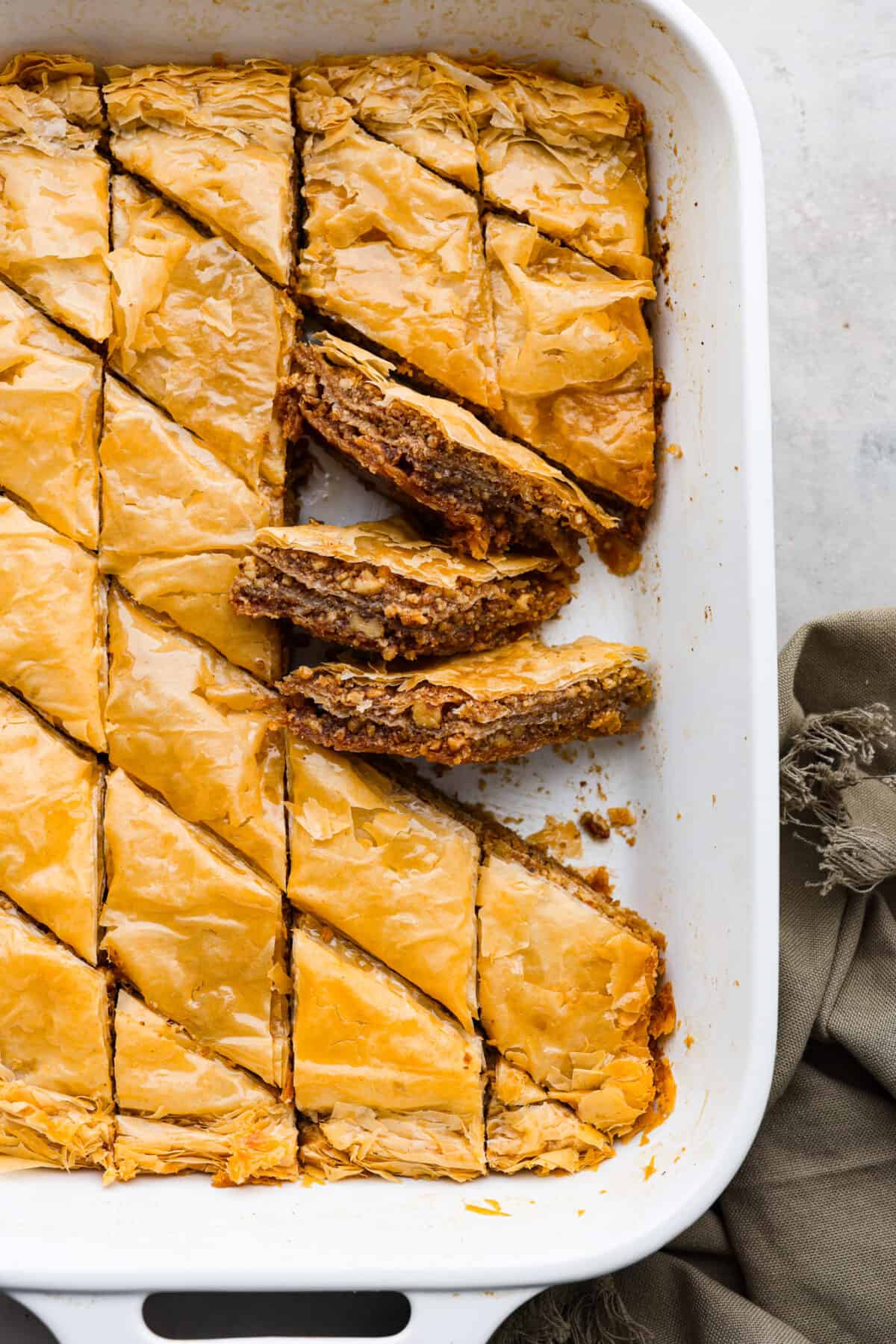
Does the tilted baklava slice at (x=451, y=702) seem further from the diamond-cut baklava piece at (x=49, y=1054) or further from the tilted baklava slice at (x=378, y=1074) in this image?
the diamond-cut baklava piece at (x=49, y=1054)

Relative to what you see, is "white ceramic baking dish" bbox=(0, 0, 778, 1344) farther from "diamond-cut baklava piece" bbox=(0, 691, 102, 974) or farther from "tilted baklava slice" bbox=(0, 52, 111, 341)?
"diamond-cut baklava piece" bbox=(0, 691, 102, 974)

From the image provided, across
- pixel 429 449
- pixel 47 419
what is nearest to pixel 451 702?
pixel 429 449

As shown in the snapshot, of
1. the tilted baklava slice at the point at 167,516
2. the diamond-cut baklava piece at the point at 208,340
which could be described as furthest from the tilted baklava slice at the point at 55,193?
the tilted baklava slice at the point at 167,516

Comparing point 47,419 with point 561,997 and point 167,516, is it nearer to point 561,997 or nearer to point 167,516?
point 167,516

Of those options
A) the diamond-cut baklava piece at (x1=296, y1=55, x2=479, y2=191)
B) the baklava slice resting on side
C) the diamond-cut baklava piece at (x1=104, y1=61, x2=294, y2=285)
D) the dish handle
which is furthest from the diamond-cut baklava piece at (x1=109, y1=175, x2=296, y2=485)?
the dish handle

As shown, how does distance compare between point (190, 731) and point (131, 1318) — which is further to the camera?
point (190, 731)

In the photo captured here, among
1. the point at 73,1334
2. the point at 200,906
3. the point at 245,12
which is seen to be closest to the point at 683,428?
the point at 245,12

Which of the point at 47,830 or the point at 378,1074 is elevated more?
the point at 47,830
